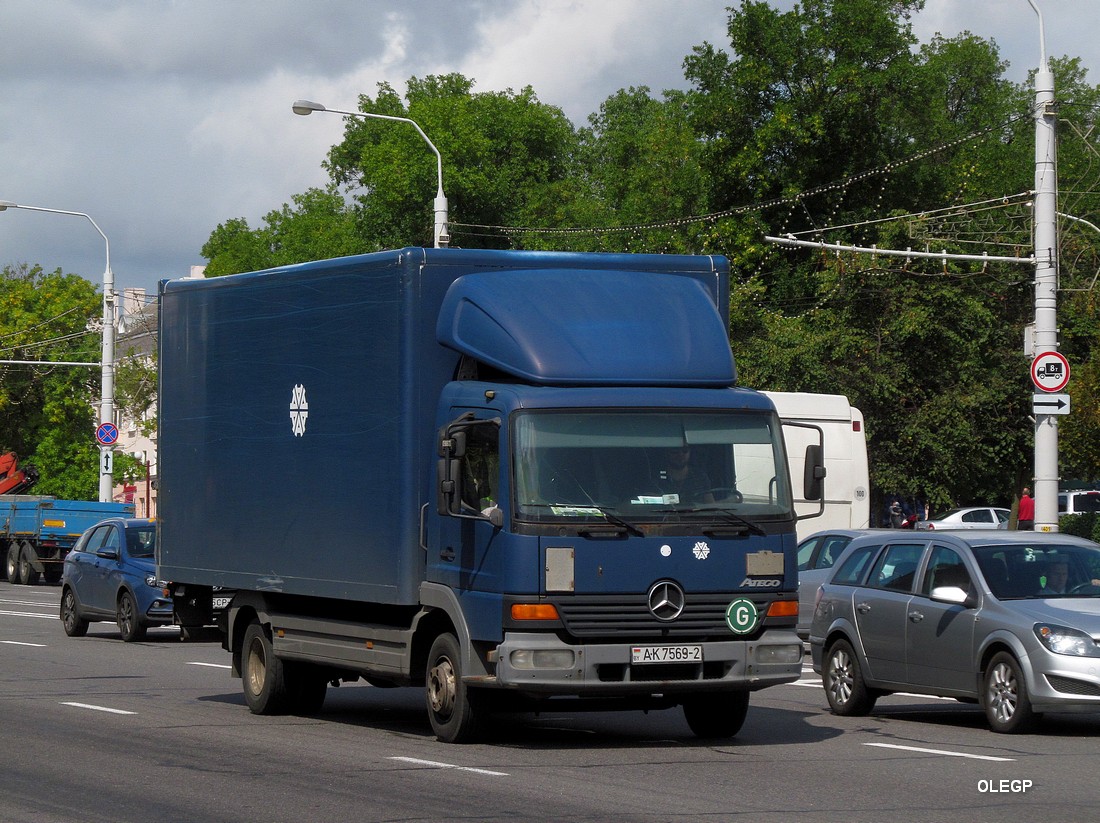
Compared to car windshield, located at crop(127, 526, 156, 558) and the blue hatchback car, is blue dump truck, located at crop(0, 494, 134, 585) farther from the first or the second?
car windshield, located at crop(127, 526, 156, 558)

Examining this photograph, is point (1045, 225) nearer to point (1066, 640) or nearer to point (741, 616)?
point (1066, 640)

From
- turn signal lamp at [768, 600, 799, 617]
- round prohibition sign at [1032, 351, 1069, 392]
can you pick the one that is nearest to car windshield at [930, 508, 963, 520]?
round prohibition sign at [1032, 351, 1069, 392]

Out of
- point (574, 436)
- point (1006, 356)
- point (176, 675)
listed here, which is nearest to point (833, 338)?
point (1006, 356)

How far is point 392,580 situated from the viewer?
12.3 meters

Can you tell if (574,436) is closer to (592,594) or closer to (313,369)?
(592,594)

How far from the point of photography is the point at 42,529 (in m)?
46.1

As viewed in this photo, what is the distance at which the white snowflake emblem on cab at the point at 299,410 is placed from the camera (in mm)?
13523

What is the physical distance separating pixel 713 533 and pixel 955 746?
2328 mm

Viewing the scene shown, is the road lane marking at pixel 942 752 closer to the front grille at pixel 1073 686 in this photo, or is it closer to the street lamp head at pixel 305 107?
the front grille at pixel 1073 686

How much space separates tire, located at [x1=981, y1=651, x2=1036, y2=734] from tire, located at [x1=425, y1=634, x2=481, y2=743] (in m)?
3.80

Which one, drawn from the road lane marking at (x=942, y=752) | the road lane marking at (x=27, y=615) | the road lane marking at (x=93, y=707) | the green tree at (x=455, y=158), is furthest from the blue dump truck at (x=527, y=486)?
the green tree at (x=455, y=158)

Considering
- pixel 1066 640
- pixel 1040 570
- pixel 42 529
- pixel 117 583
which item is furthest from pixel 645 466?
pixel 42 529

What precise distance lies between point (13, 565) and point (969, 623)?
39.4m

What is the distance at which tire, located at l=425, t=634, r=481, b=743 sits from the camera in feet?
39.0
